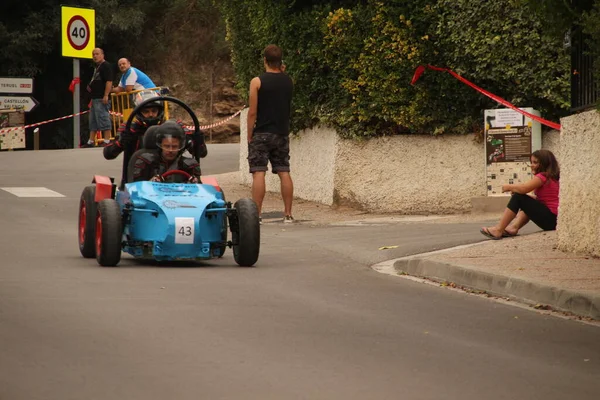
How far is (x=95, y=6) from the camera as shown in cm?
3994

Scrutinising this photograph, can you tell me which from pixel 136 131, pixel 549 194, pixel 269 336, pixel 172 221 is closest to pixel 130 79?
pixel 136 131

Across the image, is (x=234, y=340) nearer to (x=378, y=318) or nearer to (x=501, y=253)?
(x=378, y=318)

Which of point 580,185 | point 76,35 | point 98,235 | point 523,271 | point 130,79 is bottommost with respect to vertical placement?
point 523,271

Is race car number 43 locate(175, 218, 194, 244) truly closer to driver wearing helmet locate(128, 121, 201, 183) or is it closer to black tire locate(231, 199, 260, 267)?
black tire locate(231, 199, 260, 267)

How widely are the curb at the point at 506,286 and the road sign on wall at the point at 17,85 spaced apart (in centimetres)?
2619

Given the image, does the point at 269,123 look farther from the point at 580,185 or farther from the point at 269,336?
the point at 269,336

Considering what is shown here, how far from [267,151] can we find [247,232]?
Result: 5.00 metres

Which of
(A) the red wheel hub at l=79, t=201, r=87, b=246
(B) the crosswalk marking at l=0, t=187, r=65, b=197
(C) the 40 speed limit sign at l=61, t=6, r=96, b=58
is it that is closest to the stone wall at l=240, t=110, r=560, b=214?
(B) the crosswalk marking at l=0, t=187, r=65, b=197

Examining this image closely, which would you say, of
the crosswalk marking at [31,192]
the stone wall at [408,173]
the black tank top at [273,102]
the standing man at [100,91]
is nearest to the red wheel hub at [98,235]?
the black tank top at [273,102]

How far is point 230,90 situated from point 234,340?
113 ft

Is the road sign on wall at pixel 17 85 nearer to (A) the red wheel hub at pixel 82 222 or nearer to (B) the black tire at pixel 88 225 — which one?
(A) the red wheel hub at pixel 82 222

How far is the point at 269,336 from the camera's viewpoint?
8.03 meters

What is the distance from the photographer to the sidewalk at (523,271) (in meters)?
9.79

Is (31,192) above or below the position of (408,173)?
below
